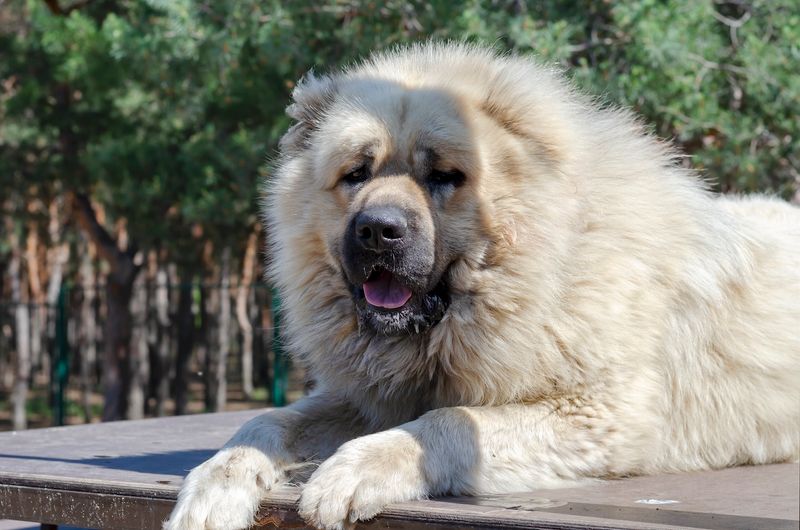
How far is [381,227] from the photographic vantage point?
10.8 ft

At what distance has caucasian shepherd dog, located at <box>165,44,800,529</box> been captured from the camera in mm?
3311

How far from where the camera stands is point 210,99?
1212cm

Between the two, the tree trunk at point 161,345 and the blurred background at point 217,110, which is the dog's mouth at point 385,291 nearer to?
the blurred background at point 217,110

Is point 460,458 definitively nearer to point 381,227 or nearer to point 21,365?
point 381,227

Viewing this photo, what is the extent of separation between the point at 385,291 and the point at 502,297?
1.34 ft

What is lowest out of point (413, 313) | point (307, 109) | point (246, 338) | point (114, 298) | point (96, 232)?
point (246, 338)

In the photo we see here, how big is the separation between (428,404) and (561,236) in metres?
0.79

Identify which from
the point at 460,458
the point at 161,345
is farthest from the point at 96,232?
the point at 460,458

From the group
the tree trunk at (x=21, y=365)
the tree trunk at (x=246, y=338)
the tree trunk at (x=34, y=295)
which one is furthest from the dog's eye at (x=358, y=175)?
the tree trunk at (x=34, y=295)

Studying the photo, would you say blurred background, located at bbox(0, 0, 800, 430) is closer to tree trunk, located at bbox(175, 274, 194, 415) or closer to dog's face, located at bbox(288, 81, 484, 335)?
tree trunk, located at bbox(175, 274, 194, 415)

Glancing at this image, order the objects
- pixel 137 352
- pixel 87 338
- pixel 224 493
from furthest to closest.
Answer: pixel 87 338
pixel 137 352
pixel 224 493

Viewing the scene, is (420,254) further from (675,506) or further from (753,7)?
(753,7)

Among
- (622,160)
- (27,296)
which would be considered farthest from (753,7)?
(27,296)

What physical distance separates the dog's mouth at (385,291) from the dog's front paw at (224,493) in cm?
68
